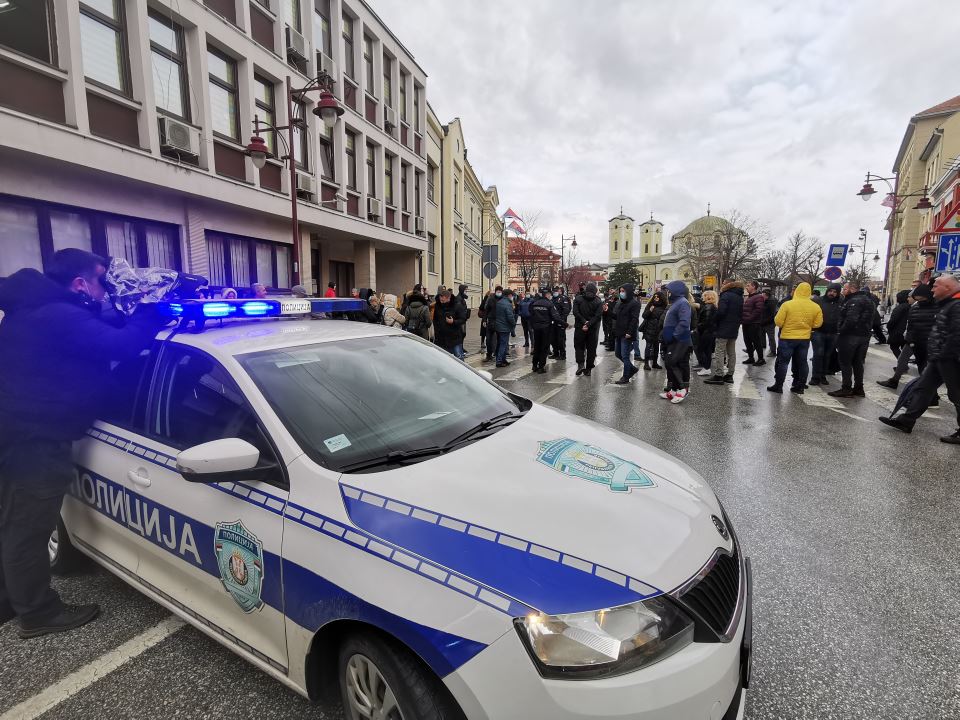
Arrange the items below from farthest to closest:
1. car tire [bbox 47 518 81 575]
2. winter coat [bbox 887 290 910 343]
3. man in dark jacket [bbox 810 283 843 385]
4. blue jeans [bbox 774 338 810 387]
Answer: winter coat [bbox 887 290 910 343], man in dark jacket [bbox 810 283 843 385], blue jeans [bbox 774 338 810 387], car tire [bbox 47 518 81 575]

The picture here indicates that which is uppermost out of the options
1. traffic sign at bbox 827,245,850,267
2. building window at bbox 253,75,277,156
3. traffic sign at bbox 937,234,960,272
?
building window at bbox 253,75,277,156

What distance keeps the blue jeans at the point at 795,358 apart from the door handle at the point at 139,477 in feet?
29.8

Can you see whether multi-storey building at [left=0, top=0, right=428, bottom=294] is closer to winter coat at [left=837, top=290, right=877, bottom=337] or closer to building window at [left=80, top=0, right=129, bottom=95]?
building window at [left=80, top=0, right=129, bottom=95]

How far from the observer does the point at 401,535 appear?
5.44ft

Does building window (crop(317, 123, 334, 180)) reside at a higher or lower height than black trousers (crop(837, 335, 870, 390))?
higher

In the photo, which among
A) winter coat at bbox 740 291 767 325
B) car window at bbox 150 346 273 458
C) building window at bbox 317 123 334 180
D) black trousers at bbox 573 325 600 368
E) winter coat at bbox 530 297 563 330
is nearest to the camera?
car window at bbox 150 346 273 458

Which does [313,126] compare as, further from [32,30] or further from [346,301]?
[346,301]

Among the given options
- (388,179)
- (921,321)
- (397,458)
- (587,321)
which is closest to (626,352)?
(587,321)

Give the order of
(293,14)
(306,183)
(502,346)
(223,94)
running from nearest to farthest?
1. (502,346)
2. (223,94)
3. (293,14)
4. (306,183)

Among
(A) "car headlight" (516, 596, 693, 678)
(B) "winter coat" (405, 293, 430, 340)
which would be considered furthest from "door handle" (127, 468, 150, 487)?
(B) "winter coat" (405, 293, 430, 340)

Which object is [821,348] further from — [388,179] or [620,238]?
[620,238]

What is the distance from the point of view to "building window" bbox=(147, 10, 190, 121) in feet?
34.4

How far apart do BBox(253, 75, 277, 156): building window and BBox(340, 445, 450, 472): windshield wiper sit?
14.2 meters

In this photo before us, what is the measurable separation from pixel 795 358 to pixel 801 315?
765 millimetres
